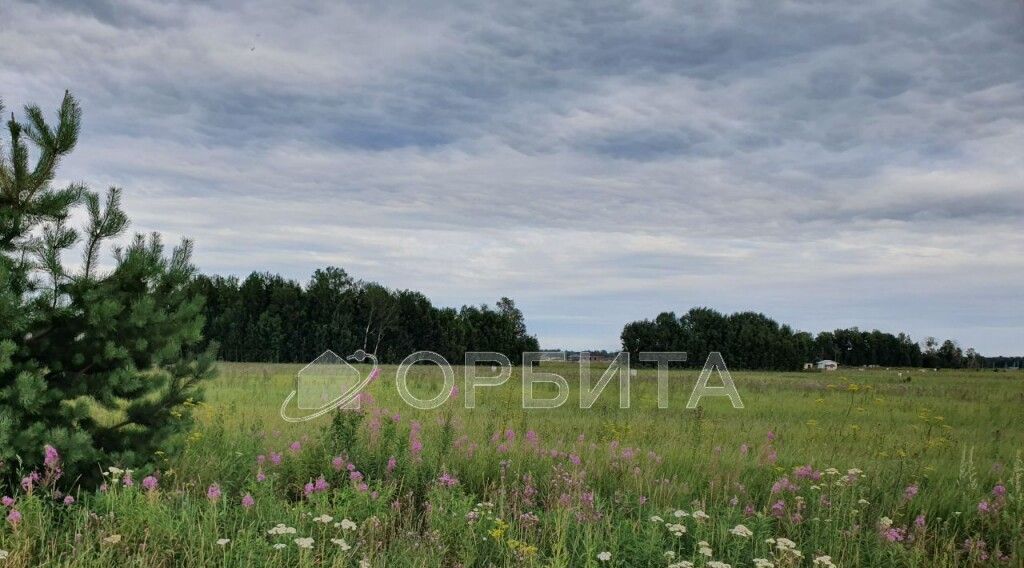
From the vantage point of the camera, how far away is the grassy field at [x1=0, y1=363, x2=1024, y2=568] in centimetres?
486

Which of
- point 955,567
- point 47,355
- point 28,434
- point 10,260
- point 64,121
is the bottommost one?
point 955,567

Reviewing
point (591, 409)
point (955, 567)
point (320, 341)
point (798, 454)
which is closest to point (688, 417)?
point (591, 409)

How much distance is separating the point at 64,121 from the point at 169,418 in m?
2.69

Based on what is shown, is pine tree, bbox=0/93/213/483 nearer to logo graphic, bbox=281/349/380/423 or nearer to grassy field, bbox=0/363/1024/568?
grassy field, bbox=0/363/1024/568

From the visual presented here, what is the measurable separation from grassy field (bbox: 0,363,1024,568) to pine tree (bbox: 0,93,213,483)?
39 centimetres

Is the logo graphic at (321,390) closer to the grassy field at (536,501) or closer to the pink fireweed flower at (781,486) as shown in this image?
the grassy field at (536,501)

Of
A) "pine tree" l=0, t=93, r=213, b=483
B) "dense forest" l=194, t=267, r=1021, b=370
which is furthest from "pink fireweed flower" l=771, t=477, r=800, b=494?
"dense forest" l=194, t=267, r=1021, b=370

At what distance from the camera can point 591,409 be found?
13.0 meters

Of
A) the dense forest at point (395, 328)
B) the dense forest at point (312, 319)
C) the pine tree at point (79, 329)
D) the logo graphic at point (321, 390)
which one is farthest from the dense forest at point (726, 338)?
the pine tree at point (79, 329)

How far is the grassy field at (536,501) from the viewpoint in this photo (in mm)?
4863

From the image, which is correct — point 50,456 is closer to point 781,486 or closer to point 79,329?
point 79,329

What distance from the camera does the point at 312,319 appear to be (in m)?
A: 63.3

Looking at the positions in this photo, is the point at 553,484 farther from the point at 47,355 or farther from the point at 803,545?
the point at 47,355

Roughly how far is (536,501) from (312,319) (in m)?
59.3
